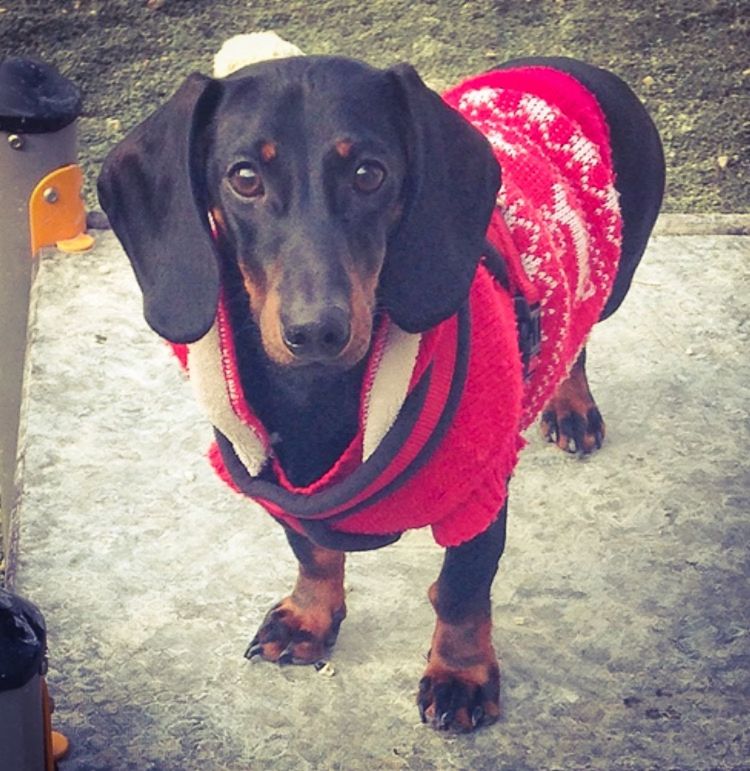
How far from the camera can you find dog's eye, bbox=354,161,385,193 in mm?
2305

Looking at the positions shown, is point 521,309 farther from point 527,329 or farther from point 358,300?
point 358,300

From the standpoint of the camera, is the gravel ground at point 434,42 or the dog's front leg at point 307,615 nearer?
the dog's front leg at point 307,615

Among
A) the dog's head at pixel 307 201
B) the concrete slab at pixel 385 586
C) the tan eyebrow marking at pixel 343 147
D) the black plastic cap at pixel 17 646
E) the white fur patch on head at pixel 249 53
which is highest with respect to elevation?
the white fur patch on head at pixel 249 53

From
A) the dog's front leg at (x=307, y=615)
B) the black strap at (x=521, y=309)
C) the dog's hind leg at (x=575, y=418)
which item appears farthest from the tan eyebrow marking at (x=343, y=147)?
the dog's hind leg at (x=575, y=418)

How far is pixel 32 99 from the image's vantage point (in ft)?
11.7

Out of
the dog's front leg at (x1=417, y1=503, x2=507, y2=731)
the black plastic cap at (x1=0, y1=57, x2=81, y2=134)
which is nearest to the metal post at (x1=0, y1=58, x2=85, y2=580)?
the black plastic cap at (x1=0, y1=57, x2=81, y2=134)

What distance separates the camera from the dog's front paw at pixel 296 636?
114 inches

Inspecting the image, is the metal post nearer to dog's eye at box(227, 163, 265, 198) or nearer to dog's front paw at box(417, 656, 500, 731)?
dog's front paw at box(417, 656, 500, 731)

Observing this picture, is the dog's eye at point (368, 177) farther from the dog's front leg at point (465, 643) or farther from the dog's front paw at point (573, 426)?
the dog's front paw at point (573, 426)

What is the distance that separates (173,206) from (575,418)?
4.62 ft

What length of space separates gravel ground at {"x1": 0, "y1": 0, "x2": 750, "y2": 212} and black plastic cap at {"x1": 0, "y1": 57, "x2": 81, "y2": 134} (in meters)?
1.32

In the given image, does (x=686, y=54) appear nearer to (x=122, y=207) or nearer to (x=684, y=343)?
(x=684, y=343)

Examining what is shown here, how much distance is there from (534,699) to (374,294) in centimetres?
90

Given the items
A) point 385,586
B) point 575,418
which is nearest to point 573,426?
point 575,418
